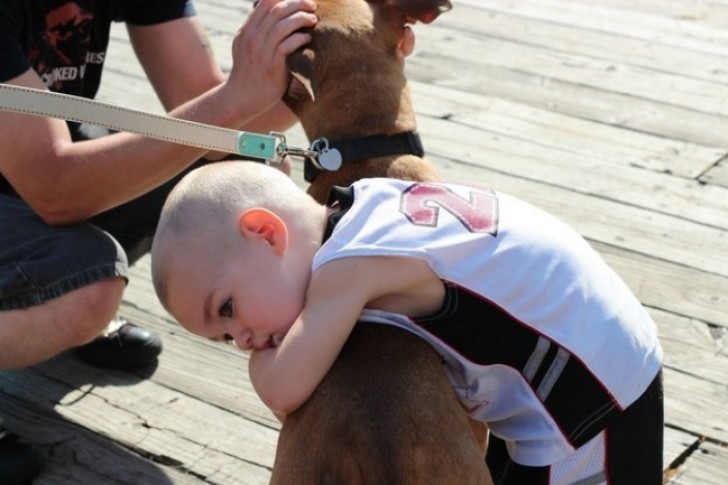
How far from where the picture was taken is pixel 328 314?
203 centimetres

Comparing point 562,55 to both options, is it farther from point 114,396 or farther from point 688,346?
point 114,396

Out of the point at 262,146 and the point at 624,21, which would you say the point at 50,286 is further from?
the point at 624,21

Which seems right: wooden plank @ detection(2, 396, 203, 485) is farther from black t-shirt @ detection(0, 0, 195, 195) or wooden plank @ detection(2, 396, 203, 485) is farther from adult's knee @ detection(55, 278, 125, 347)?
black t-shirt @ detection(0, 0, 195, 195)

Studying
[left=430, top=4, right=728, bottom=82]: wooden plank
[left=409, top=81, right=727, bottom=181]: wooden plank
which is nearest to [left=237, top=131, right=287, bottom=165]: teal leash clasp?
[left=409, top=81, right=727, bottom=181]: wooden plank

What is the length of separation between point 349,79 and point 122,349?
40.0 inches

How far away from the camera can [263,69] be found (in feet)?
8.60

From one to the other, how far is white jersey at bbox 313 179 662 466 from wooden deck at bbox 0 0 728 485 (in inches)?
27.7

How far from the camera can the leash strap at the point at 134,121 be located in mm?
2117

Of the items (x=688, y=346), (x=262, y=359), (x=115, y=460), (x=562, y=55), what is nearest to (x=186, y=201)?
(x=262, y=359)

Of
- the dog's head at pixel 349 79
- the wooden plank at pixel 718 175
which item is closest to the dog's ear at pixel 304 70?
the dog's head at pixel 349 79

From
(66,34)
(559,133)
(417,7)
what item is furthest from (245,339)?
(559,133)

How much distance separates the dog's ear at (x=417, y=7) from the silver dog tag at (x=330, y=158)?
41cm

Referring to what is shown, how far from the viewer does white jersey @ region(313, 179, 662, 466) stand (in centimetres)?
206

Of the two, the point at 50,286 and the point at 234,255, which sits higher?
the point at 234,255
